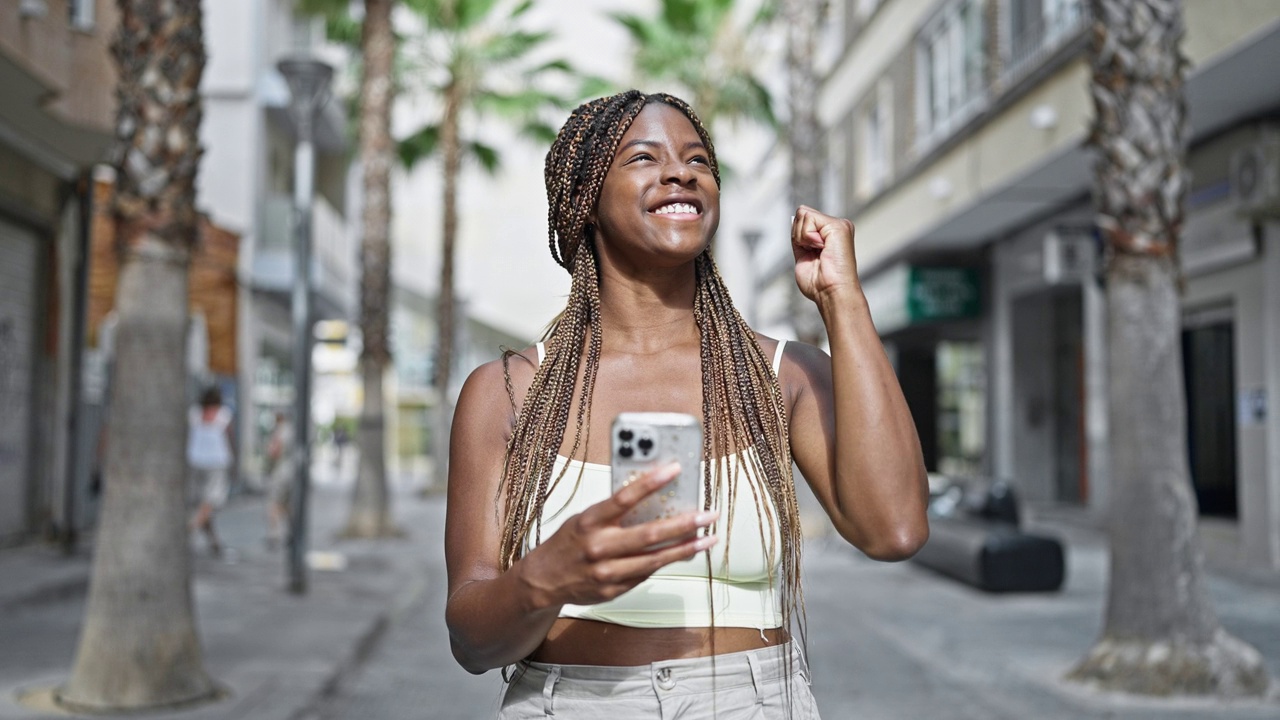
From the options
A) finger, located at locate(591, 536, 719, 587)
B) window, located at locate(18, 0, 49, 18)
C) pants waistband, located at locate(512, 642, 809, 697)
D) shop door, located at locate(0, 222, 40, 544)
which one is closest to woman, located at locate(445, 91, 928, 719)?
pants waistband, located at locate(512, 642, 809, 697)

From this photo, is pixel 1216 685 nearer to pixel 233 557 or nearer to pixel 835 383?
pixel 835 383

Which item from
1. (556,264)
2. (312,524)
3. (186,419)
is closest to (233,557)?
(312,524)

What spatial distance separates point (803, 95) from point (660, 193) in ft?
49.9

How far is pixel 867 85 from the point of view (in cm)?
2592

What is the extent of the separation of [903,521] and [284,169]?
2772 centimetres

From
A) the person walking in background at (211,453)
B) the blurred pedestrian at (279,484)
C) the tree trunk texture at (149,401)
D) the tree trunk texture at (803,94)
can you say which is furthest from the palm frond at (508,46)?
the tree trunk texture at (149,401)

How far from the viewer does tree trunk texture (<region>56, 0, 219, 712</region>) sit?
6512 millimetres

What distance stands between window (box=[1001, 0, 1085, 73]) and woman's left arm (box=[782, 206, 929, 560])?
13330 millimetres

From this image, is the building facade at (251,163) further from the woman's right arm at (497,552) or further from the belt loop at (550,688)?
the belt loop at (550,688)

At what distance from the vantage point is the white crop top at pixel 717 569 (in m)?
2.01

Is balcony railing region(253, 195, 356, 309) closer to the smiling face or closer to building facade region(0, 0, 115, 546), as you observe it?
building facade region(0, 0, 115, 546)

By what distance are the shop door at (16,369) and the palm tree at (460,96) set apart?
910cm

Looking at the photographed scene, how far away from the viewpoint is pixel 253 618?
32.2 ft

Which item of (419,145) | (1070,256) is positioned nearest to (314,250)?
(419,145)
